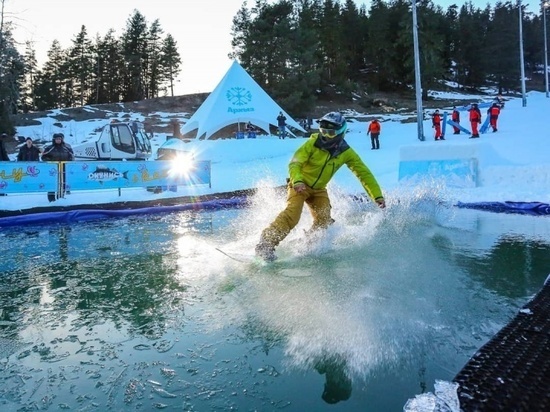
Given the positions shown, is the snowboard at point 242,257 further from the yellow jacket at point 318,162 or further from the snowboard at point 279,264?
the yellow jacket at point 318,162

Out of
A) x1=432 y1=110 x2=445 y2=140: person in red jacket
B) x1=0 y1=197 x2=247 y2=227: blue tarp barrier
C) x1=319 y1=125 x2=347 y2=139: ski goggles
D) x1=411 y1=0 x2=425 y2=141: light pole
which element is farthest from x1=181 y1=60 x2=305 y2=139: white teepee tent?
x1=319 y1=125 x2=347 y2=139: ski goggles

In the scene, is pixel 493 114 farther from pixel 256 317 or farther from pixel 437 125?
pixel 256 317

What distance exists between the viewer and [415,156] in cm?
1221

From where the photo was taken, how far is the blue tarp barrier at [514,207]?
27.3ft

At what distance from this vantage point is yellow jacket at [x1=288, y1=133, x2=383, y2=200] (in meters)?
5.52

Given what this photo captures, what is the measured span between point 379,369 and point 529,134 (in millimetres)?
19335

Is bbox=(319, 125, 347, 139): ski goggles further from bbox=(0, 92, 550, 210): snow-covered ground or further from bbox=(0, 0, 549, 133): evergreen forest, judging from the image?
bbox=(0, 0, 549, 133): evergreen forest

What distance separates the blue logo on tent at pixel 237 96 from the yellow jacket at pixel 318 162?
19.0 meters

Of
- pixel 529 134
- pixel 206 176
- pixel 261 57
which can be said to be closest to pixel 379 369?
pixel 206 176

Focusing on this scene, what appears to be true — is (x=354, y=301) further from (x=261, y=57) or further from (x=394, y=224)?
(x=261, y=57)

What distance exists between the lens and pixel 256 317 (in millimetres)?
3459

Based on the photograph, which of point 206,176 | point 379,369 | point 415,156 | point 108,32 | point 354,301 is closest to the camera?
point 379,369

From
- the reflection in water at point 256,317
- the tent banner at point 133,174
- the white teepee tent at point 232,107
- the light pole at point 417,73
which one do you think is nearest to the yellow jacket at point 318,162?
the reflection in water at point 256,317

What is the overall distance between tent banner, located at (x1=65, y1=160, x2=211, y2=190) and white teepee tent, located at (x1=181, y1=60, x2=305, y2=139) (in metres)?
10.4
